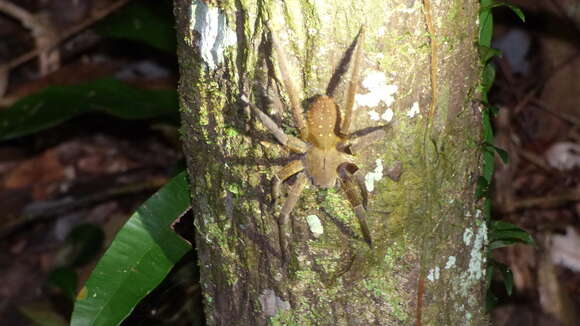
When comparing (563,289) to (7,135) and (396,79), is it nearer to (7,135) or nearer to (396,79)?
(396,79)

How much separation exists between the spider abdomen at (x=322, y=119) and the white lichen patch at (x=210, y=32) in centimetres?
21

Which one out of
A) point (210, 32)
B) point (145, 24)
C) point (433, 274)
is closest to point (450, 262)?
point (433, 274)

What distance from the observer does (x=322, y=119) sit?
1286 mm

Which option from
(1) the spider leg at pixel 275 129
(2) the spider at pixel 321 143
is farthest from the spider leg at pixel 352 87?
(1) the spider leg at pixel 275 129

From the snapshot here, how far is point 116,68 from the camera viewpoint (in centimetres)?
403

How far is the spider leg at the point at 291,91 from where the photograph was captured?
1.22m

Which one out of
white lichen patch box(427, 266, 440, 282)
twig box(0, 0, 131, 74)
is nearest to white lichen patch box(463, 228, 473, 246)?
white lichen patch box(427, 266, 440, 282)

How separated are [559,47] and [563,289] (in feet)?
4.69

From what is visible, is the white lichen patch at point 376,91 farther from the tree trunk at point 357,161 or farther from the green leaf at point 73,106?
the green leaf at point 73,106

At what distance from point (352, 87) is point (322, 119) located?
96 millimetres

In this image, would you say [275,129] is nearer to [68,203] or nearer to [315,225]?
[315,225]

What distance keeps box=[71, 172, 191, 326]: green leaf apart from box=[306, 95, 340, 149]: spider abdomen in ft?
1.97

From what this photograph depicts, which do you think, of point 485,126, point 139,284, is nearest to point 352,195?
point 485,126

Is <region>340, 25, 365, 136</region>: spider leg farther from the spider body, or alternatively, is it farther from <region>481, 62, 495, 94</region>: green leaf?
<region>481, 62, 495, 94</region>: green leaf
